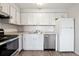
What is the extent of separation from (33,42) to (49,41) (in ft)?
2.37

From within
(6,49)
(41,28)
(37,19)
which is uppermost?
(37,19)

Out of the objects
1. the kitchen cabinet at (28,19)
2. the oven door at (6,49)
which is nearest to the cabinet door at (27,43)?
the kitchen cabinet at (28,19)

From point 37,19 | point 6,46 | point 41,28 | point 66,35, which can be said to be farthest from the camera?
point 41,28

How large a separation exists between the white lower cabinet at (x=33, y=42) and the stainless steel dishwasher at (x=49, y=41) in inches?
9.3

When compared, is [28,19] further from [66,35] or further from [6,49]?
[6,49]

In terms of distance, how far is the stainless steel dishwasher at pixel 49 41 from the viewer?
587 cm

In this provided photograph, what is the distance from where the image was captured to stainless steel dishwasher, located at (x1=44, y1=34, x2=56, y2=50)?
19.3 ft

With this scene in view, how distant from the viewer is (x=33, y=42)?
570 cm

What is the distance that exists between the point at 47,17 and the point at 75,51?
91.6 inches

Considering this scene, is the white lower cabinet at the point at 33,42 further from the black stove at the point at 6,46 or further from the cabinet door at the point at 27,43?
the black stove at the point at 6,46

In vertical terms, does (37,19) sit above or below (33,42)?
above

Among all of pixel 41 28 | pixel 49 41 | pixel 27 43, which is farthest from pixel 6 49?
pixel 41 28

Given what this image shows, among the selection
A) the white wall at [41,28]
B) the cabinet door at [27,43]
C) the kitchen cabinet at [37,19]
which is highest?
the kitchen cabinet at [37,19]

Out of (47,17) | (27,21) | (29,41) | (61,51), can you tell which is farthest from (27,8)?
(61,51)
